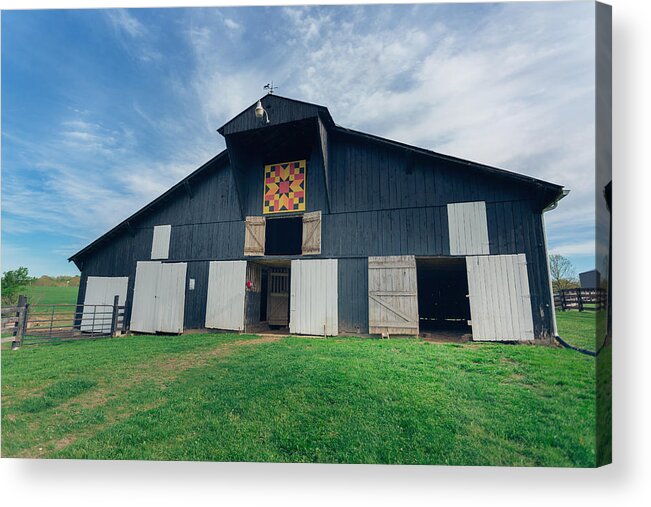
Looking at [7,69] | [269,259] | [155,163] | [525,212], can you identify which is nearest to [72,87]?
[7,69]

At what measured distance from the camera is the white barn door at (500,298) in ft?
21.7

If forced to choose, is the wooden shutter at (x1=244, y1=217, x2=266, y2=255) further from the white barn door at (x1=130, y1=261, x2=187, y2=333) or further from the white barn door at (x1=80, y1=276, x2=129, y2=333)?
the white barn door at (x1=80, y1=276, x2=129, y2=333)

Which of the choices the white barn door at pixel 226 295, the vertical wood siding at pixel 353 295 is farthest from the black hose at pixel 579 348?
the white barn door at pixel 226 295

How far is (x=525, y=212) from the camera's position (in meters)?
6.89

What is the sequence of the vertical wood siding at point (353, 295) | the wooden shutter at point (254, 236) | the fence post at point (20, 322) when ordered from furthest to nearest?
1. the wooden shutter at point (254, 236)
2. the vertical wood siding at point (353, 295)
3. the fence post at point (20, 322)

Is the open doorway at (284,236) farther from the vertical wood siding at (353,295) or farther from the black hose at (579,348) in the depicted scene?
the black hose at (579,348)

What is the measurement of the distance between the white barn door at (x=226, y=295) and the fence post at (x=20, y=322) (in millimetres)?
4236

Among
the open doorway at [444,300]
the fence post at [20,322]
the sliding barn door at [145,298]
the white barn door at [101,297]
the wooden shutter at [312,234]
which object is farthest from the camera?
the open doorway at [444,300]

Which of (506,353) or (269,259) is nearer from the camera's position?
(506,353)

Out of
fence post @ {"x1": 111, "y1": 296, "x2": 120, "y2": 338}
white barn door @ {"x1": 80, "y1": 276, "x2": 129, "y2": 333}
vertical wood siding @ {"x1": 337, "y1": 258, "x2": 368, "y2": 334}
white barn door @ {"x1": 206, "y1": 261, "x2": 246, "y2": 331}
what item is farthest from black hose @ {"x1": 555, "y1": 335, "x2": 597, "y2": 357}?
white barn door @ {"x1": 80, "y1": 276, "x2": 129, "y2": 333}

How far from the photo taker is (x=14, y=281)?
4.59 metres

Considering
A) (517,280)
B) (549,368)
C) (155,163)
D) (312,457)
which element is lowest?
(312,457)

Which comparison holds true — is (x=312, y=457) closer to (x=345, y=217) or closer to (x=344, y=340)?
(x=344, y=340)

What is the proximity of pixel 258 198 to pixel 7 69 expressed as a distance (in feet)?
19.3
